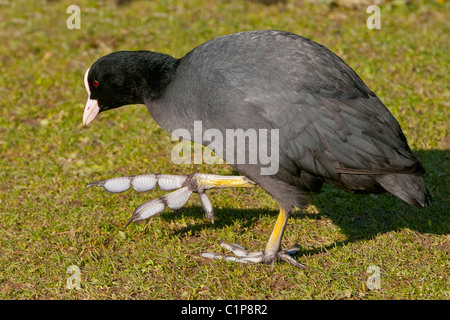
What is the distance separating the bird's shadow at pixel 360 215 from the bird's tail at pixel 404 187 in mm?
711

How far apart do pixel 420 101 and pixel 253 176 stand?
3.19m

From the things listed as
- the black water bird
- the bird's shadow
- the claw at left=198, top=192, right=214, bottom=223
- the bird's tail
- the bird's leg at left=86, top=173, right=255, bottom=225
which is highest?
the black water bird

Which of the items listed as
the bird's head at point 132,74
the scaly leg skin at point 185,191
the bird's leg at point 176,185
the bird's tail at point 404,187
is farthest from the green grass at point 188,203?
the bird's head at point 132,74

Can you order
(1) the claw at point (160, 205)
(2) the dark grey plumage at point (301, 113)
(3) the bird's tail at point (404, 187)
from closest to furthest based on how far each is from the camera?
(2) the dark grey plumage at point (301, 113) → (3) the bird's tail at point (404, 187) → (1) the claw at point (160, 205)

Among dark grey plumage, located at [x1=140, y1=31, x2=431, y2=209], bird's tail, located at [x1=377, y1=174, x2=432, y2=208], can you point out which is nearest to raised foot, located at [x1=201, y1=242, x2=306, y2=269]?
dark grey plumage, located at [x1=140, y1=31, x2=431, y2=209]

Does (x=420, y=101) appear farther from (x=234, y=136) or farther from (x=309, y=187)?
(x=234, y=136)

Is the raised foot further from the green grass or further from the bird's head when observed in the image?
the bird's head

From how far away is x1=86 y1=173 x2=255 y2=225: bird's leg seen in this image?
4352 millimetres

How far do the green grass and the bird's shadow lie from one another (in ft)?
0.05

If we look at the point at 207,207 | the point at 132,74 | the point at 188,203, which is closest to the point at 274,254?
the point at 207,207

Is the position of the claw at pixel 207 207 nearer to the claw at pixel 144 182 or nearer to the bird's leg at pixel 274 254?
the claw at pixel 144 182

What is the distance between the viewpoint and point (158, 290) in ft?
12.4

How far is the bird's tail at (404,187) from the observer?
3766 mm

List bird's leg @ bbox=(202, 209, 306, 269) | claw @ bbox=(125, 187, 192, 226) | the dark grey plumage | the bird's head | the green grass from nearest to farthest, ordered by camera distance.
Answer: the dark grey plumage
the green grass
bird's leg @ bbox=(202, 209, 306, 269)
the bird's head
claw @ bbox=(125, 187, 192, 226)
